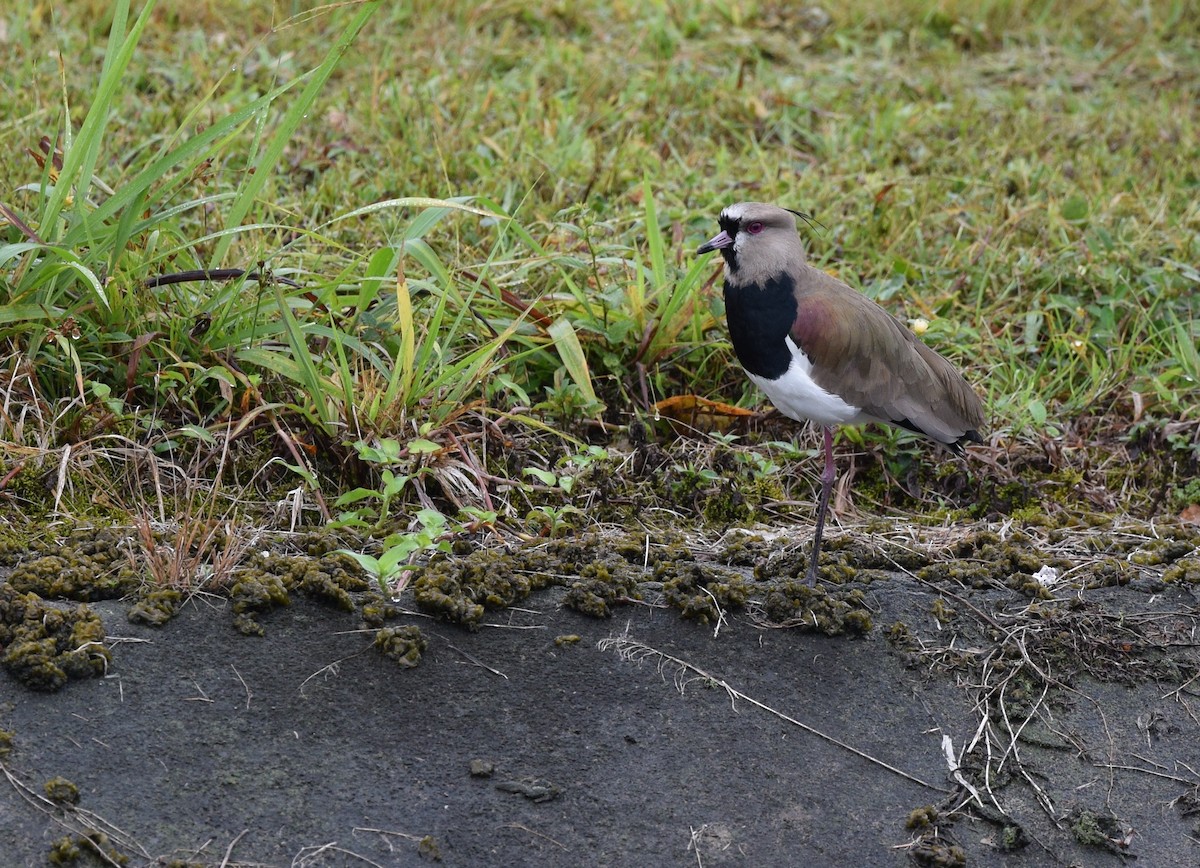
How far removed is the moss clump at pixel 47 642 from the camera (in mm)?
2617

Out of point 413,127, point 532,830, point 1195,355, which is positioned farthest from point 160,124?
point 1195,355

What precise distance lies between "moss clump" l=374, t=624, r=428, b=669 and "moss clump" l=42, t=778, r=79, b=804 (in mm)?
692

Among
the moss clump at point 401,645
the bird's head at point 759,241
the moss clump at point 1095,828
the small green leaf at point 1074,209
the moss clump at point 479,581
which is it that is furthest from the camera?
the small green leaf at point 1074,209

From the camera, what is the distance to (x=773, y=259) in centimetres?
357

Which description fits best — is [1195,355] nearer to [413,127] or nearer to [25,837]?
[413,127]

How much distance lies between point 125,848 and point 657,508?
188cm

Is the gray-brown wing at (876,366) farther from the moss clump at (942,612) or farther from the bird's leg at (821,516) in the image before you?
the moss clump at (942,612)

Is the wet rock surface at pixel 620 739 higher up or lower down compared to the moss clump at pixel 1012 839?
higher up

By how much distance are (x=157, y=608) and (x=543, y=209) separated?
2.54 meters

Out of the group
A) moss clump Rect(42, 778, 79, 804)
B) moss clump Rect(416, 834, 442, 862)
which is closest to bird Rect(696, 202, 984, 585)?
moss clump Rect(416, 834, 442, 862)

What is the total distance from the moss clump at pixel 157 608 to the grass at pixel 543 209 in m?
0.64

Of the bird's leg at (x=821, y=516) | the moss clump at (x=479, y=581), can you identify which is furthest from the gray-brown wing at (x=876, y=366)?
the moss clump at (x=479, y=581)

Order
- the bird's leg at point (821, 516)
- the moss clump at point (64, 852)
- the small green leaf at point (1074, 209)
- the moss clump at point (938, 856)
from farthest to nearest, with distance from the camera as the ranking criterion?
the small green leaf at point (1074, 209), the bird's leg at point (821, 516), the moss clump at point (938, 856), the moss clump at point (64, 852)

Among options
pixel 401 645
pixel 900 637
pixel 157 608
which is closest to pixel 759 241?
pixel 900 637
